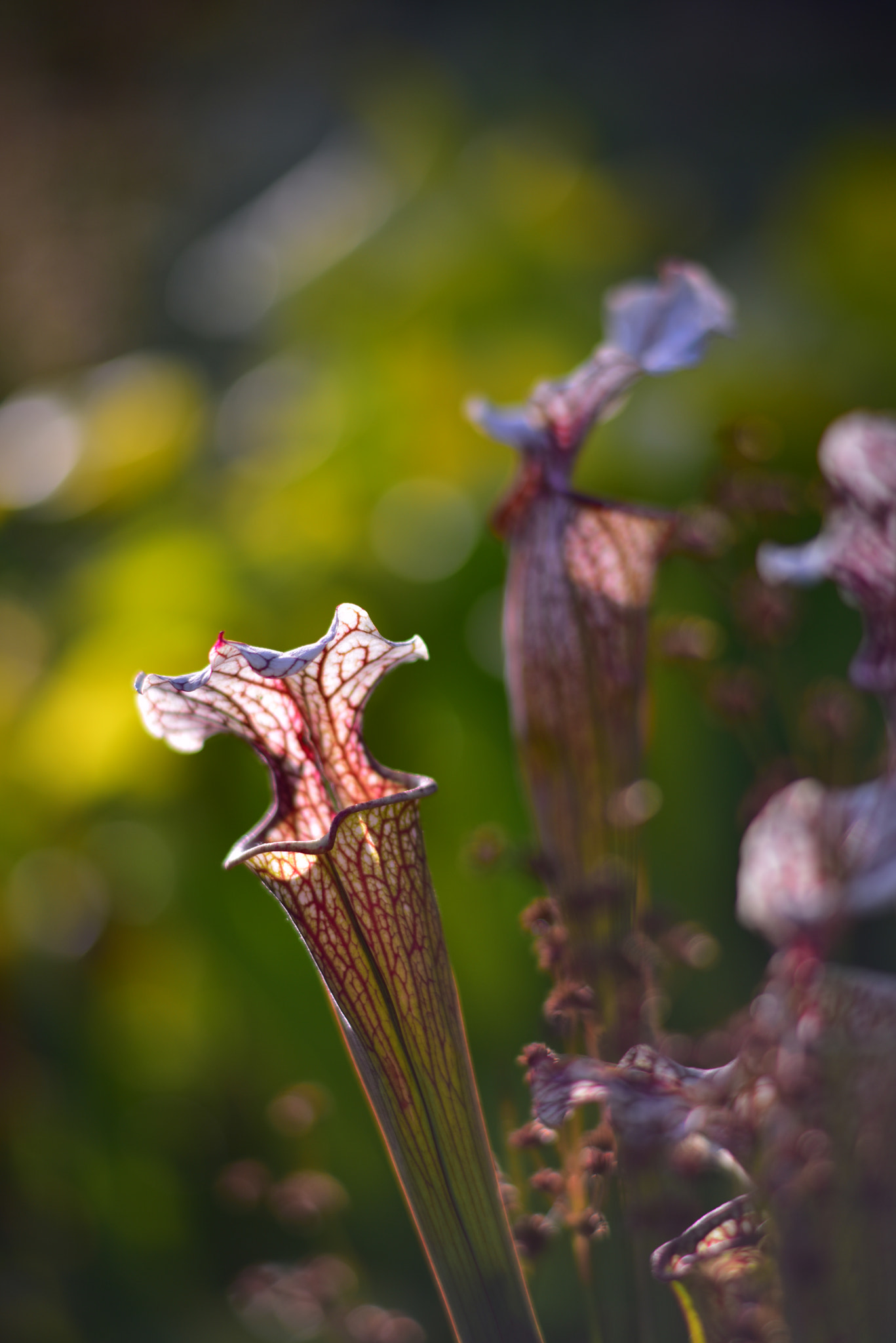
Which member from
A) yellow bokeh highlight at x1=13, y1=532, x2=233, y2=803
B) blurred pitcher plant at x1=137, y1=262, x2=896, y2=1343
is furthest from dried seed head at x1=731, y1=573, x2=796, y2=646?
yellow bokeh highlight at x1=13, y1=532, x2=233, y2=803

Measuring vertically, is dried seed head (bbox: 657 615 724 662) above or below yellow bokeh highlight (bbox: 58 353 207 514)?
below

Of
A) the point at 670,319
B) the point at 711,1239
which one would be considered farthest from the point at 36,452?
the point at 711,1239

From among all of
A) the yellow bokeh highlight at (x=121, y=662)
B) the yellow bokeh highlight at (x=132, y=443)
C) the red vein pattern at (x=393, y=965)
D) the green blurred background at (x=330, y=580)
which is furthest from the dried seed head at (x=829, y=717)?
the yellow bokeh highlight at (x=132, y=443)

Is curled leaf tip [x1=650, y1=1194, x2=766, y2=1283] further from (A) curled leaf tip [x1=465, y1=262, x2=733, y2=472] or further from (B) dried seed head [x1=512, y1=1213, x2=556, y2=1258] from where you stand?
(A) curled leaf tip [x1=465, y1=262, x2=733, y2=472]

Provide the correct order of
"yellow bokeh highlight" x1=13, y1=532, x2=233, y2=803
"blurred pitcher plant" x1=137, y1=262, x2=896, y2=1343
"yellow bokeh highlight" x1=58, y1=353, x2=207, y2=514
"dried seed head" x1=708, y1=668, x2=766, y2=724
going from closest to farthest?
"blurred pitcher plant" x1=137, y1=262, x2=896, y2=1343 → "dried seed head" x1=708, y1=668, x2=766, y2=724 → "yellow bokeh highlight" x1=13, y1=532, x2=233, y2=803 → "yellow bokeh highlight" x1=58, y1=353, x2=207, y2=514

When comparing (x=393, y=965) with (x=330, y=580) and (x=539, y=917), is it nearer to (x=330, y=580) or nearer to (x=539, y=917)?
(x=539, y=917)

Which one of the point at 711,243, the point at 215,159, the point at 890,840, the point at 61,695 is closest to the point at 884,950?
the point at 890,840
